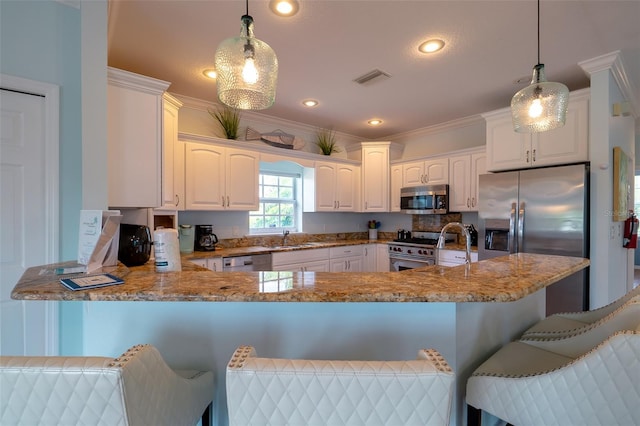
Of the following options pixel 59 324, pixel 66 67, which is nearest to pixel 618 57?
pixel 66 67

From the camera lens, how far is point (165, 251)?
4.33ft

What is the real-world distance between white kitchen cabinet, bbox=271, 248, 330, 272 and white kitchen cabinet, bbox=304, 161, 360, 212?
72 centimetres

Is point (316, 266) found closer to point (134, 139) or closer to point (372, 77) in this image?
point (372, 77)

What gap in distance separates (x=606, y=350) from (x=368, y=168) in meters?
4.02

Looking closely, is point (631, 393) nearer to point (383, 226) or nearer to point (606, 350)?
point (606, 350)

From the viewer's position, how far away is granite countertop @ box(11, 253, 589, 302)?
93 cm

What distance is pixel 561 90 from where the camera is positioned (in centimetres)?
157

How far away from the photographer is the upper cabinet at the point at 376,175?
4594 mm

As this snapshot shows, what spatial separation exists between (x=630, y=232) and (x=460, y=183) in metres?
1.65

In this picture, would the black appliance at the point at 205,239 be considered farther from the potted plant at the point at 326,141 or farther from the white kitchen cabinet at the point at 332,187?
A: the potted plant at the point at 326,141

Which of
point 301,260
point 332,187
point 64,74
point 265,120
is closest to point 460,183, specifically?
point 332,187

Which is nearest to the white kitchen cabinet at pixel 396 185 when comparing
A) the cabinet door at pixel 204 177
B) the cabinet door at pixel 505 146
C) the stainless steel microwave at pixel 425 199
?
the stainless steel microwave at pixel 425 199

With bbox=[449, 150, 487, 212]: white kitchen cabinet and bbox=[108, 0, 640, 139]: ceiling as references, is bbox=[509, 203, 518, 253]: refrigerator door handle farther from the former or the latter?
bbox=[108, 0, 640, 139]: ceiling

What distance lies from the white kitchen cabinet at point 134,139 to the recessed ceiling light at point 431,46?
206cm
